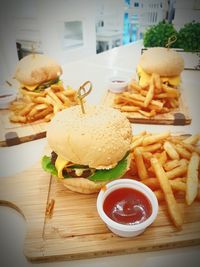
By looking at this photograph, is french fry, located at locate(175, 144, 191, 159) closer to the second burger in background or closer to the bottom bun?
the bottom bun

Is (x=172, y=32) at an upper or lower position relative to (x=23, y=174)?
upper

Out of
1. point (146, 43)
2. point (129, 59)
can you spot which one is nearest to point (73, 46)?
point (129, 59)

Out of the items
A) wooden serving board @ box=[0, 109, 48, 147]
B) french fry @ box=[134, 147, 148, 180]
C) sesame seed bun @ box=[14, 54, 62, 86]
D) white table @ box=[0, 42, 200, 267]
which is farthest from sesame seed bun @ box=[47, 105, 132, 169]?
sesame seed bun @ box=[14, 54, 62, 86]

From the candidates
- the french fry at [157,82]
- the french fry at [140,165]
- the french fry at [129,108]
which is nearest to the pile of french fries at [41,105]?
the french fry at [129,108]

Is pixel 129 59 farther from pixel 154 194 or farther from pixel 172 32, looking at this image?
pixel 154 194

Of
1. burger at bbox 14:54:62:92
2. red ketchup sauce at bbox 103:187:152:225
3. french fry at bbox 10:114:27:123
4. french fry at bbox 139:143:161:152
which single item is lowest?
red ketchup sauce at bbox 103:187:152:225

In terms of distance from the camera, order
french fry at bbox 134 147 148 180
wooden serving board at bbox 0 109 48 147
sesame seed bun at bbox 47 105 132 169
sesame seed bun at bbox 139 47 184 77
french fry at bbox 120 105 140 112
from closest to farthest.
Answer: sesame seed bun at bbox 47 105 132 169
french fry at bbox 134 147 148 180
wooden serving board at bbox 0 109 48 147
french fry at bbox 120 105 140 112
sesame seed bun at bbox 139 47 184 77

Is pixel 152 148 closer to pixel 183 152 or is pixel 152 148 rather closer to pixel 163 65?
pixel 183 152
